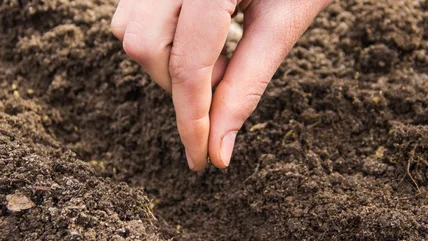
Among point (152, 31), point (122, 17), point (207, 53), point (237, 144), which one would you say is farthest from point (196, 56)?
point (237, 144)

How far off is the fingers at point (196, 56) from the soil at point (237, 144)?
0.31m

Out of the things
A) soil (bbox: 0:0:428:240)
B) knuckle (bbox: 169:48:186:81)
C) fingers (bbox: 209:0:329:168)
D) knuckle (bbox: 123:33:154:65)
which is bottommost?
soil (bbox: 0:0:428:240)

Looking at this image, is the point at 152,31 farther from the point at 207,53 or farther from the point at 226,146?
the point at 226,146

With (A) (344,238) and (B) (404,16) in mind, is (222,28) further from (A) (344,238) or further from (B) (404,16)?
(B) (404,16)

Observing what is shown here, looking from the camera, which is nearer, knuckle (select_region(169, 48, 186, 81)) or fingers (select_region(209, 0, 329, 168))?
knuckle (select_region(169, 48, 186, 81))

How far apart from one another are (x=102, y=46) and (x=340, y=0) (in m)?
1.17

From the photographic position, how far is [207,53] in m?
1.40

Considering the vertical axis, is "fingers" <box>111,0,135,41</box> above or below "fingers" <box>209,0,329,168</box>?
above

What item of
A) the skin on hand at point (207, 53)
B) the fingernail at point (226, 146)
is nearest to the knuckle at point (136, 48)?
the skin on hand at point (207, 53)

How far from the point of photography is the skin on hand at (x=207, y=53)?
1399 millimetres

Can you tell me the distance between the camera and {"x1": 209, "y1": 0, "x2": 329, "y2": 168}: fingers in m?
1.53

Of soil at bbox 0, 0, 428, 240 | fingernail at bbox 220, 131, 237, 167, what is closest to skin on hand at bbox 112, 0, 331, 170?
fingernail at bbox 220, 131, 237, 167

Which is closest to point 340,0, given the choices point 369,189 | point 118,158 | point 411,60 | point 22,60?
point 411,60

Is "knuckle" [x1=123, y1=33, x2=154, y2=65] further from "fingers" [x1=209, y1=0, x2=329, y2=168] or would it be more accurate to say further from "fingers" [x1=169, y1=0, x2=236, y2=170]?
"fingers" [x1=209, y1=0, x2=329, y2=168]
